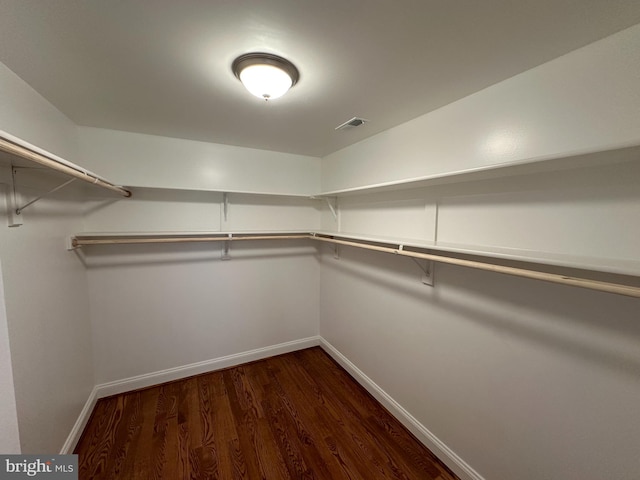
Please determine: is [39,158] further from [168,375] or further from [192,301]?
[168,375]

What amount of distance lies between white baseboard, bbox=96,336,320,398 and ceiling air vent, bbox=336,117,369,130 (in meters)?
2.52

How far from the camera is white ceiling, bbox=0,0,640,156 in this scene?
34.1 inches

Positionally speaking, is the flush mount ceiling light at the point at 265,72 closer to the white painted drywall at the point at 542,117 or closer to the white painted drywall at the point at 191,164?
the white painted drywall at the point at 542,117

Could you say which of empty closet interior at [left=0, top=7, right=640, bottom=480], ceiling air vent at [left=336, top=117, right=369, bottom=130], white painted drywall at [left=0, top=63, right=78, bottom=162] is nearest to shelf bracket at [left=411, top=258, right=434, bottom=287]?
empty closet interior at [left=0, top=7, right=640, bottom=480]

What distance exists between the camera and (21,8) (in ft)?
2.83

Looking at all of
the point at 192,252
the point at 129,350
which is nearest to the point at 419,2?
the point at 192,252

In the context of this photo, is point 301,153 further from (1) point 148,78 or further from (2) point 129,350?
(2) point 129,350

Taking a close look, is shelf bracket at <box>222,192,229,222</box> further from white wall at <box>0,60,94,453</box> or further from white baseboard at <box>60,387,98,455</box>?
white baseboard at <box>60,387,98,455</box>

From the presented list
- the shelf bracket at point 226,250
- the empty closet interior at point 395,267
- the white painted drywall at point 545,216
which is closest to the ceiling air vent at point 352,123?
the empty closet interior at point 395,267

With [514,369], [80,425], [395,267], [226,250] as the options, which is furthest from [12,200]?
[514,369]

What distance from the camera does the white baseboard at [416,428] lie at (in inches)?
61.9

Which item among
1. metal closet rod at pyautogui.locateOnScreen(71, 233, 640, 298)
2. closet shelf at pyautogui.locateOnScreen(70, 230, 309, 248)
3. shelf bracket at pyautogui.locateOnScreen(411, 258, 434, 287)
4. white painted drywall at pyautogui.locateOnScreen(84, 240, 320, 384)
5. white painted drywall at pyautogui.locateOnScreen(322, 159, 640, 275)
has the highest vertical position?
white painted drywall at pyautogui.locateOnScreen(322, 159, 640, 275)

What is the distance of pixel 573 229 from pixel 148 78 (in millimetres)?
2228

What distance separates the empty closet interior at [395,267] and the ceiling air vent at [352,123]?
0.98ft
